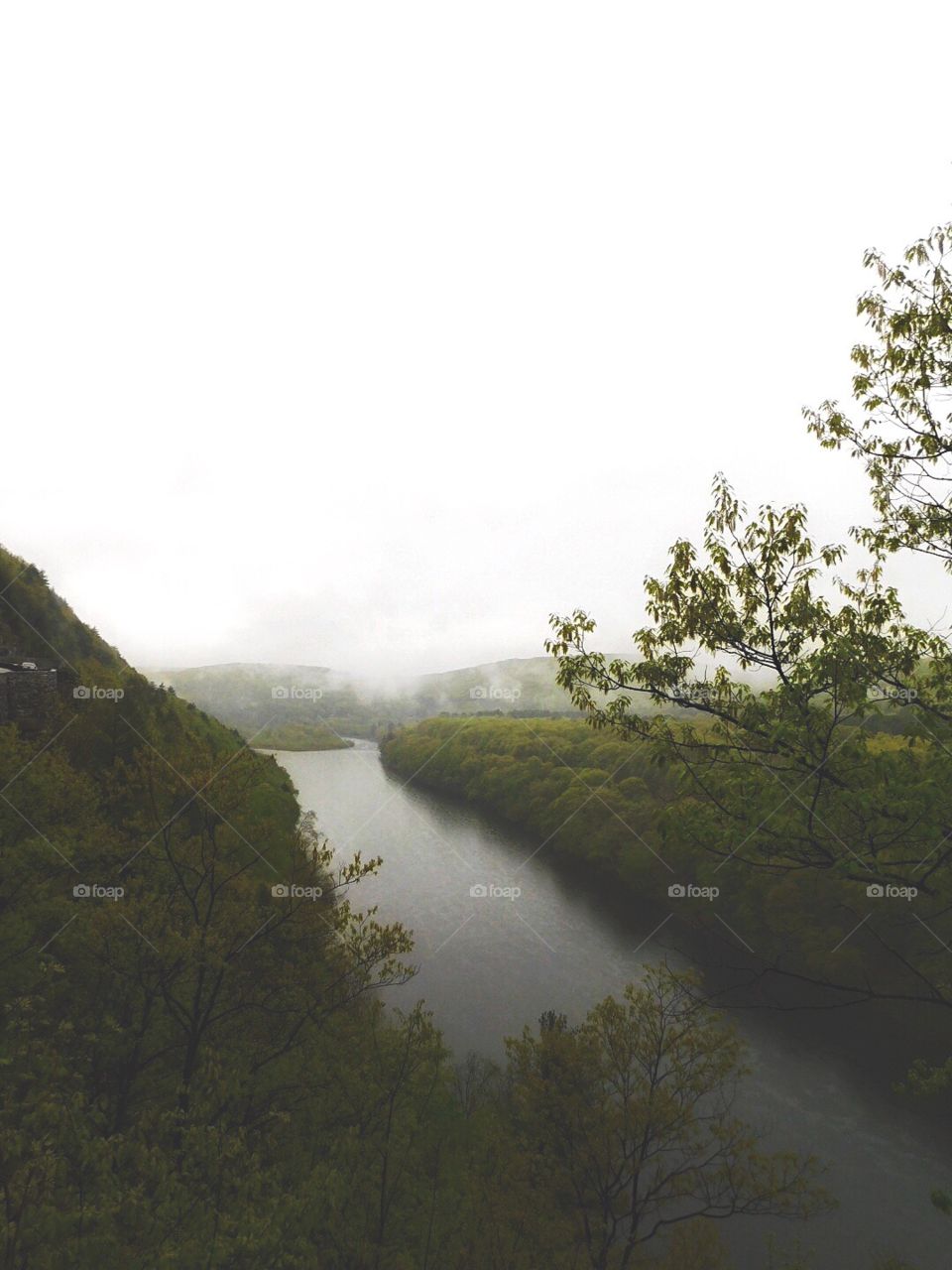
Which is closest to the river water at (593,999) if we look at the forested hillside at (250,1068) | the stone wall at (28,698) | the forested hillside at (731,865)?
the forested hillside at (250,1068)

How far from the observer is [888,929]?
123ft

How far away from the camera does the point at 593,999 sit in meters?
38.0

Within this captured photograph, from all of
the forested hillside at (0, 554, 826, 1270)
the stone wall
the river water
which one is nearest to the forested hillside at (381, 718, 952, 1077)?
the river water

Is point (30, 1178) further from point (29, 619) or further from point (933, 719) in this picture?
point (29, 619)

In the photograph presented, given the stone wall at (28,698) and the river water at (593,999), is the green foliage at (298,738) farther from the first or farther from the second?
the stone wall at (28,698)

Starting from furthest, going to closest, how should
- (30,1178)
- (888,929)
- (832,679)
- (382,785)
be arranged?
(382,785) < (888,929) < (30,1178) < (832,679)

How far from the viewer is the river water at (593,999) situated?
22859 mm

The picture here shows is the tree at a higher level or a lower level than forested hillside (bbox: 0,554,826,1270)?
lower

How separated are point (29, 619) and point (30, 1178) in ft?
164

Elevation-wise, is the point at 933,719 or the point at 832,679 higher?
the point at 832,679


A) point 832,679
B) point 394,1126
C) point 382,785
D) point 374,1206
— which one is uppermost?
point 832,679

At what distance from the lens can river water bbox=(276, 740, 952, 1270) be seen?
22.9 metres

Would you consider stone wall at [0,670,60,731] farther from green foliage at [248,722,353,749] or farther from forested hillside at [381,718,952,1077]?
green foliage at [248,722,353,749]

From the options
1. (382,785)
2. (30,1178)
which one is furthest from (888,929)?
(382,785)
